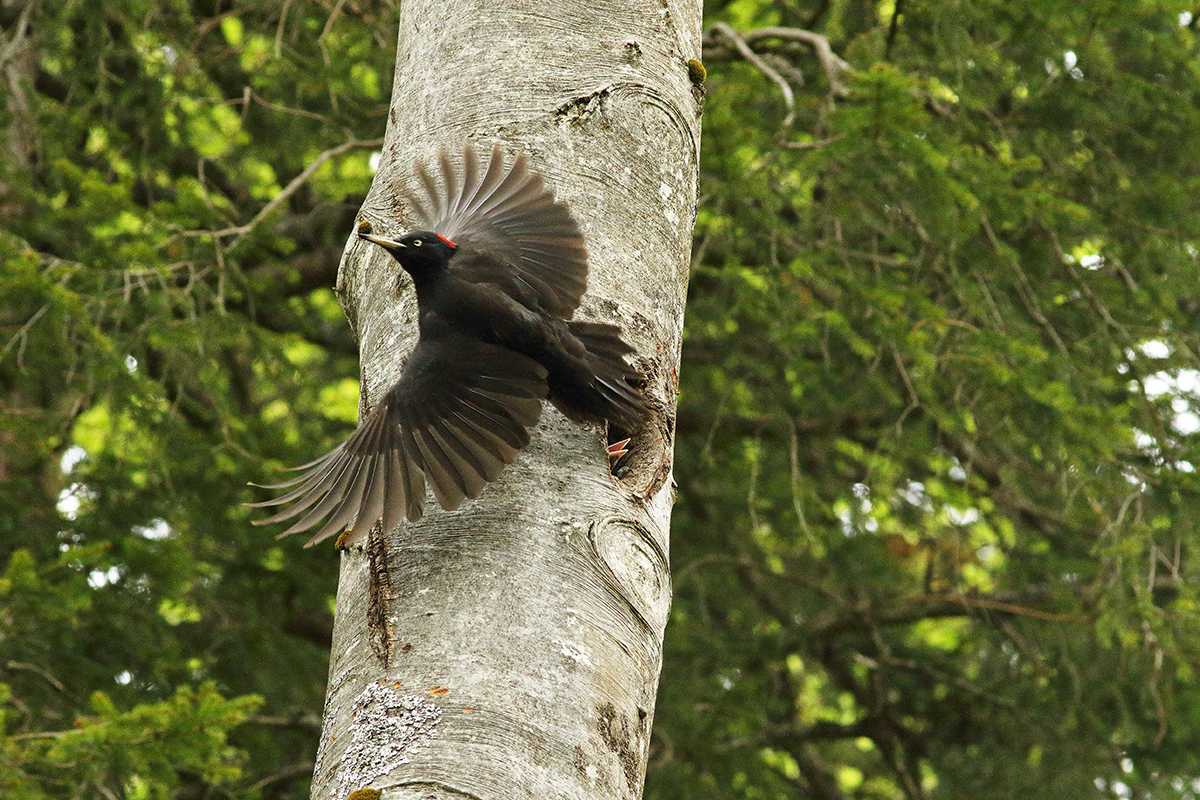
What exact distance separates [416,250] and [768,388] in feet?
14.7

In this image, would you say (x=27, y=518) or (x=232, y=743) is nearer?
(x=27, y=518)

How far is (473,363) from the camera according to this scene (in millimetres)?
2230

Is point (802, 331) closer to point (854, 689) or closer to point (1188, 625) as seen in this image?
point (1188, 625)

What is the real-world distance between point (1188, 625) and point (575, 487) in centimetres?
395

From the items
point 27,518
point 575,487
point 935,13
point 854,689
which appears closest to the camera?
point 575,487

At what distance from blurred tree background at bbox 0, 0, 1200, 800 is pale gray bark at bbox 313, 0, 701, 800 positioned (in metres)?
1.86

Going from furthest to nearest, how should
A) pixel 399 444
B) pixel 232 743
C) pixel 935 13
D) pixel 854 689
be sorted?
1. pixel 854 689
2. pixel 232 743
3. pixel 935 13
4. pixel 399 444

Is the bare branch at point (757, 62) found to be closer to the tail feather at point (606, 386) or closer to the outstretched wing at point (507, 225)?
the outstretched wing at point (507, 225)

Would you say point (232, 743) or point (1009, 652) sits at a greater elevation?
point (1009, 652)

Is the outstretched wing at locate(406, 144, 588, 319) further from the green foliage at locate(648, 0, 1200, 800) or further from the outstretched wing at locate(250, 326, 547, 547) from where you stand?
the green foliage at locate(648, 0, 1200, 800)

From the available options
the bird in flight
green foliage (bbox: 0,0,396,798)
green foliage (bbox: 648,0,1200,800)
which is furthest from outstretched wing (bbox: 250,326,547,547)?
green foliage (bbox: 648,0,1200,800)

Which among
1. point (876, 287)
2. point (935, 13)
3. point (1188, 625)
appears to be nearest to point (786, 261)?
point (876, 287)

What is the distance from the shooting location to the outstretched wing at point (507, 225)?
2.20 metres

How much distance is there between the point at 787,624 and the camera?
7.47m
